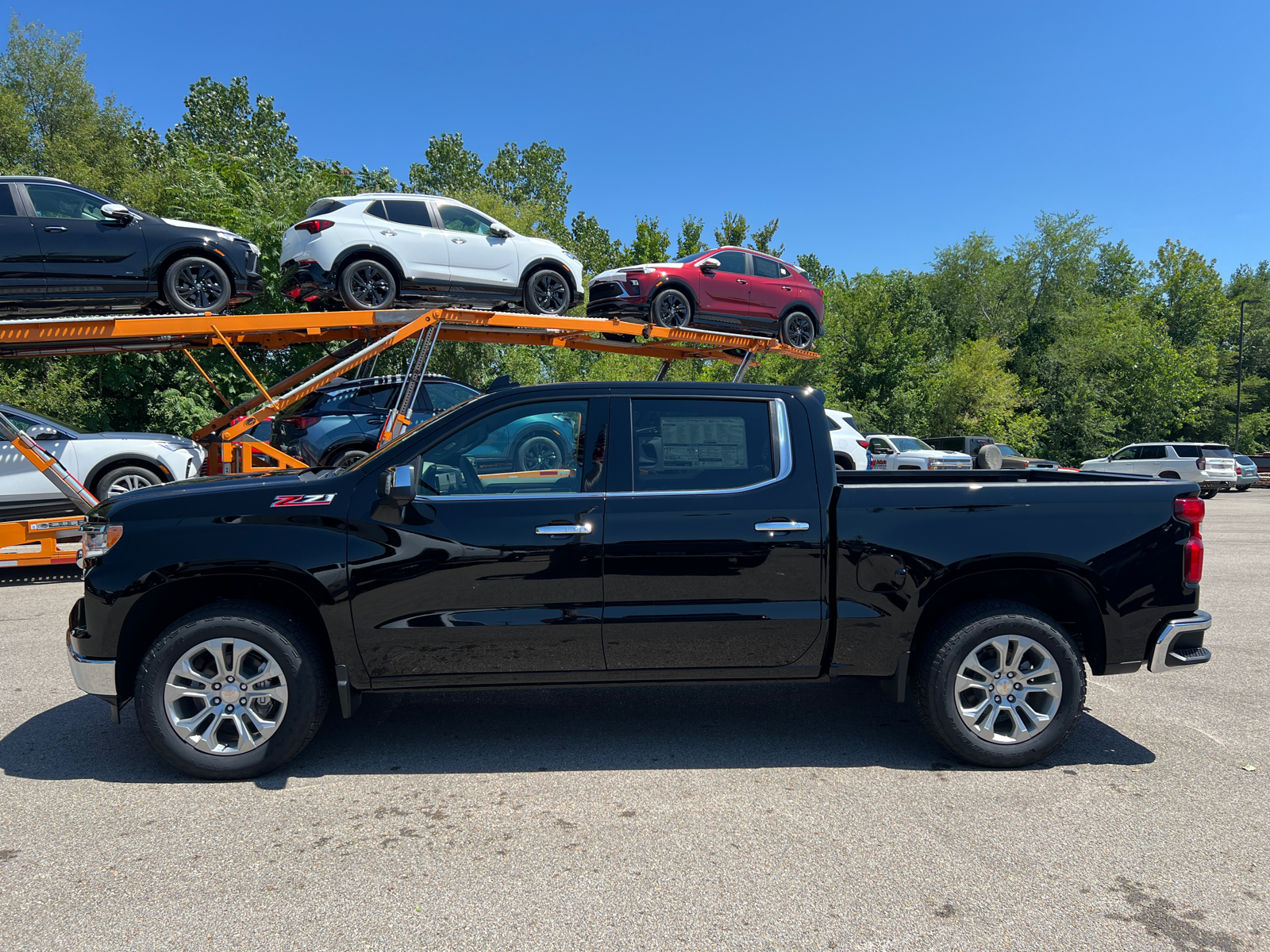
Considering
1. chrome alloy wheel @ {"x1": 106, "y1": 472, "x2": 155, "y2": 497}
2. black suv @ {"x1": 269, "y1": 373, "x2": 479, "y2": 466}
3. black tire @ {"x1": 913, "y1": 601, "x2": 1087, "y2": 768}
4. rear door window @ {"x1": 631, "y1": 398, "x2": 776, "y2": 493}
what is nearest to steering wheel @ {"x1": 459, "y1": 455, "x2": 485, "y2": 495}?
rear door window @ {"x1": 631, "y1": 398, "x2": 776, "y2": 493}

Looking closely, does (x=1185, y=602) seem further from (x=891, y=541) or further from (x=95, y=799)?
(x=95, y=799)

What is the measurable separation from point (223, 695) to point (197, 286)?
7081 millimetres

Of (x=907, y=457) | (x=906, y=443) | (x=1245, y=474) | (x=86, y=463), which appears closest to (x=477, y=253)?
(x=86, y=463)

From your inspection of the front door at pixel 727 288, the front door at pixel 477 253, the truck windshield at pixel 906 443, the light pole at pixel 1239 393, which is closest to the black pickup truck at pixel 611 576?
the front door at pixel 477 253

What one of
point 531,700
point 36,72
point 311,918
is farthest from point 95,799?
point 36,72

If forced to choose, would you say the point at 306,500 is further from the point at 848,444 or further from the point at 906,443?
the point at 906,443

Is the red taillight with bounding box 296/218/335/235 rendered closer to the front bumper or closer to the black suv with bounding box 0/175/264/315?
the black suv with bounding box 0/175/264/315

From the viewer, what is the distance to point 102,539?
382cm

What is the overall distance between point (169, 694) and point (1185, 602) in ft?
15.7

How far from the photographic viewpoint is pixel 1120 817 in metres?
3.46

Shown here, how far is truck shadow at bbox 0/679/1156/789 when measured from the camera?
4023 millimetres

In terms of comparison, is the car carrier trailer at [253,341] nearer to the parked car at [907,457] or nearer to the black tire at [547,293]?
the black tire at [547,293]

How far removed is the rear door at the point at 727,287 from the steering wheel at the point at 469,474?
341 inches

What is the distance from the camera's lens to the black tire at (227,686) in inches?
148
